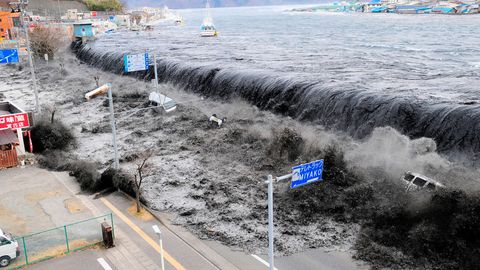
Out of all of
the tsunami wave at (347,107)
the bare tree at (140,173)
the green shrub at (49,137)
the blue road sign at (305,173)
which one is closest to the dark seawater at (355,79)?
the tsunami wave at (347,107)

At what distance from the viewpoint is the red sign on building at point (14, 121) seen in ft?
105

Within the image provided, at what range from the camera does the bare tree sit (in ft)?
82.8

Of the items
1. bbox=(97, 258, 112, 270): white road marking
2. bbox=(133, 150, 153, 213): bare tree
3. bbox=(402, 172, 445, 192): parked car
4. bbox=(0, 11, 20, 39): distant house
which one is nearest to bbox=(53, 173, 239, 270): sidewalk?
bbox=(97, 258, 112, 270): white road marking

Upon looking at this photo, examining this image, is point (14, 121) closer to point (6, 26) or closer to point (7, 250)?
point (7, 250)

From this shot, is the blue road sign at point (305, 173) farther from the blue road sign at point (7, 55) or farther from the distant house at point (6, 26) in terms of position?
the distant house at point (6, 26)

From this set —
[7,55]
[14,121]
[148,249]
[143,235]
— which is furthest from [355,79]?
[7,55]

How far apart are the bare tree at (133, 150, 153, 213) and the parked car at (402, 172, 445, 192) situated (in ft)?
48.4

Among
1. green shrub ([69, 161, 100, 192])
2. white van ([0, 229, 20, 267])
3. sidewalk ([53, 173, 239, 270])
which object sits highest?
white van ([0, 229, 20, 267])

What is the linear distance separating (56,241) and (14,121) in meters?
15.2

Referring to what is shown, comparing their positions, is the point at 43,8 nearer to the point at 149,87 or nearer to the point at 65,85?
the point at 65,85

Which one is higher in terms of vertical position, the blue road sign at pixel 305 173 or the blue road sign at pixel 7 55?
the blue road sign at pixel 7 55

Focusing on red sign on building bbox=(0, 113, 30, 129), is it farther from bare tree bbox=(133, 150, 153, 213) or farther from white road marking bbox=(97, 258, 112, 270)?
white road marking bbox=(97, 258, 112, 270)

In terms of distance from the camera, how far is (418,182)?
83.0 feet

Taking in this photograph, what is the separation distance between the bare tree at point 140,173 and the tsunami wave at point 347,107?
47.9ft
